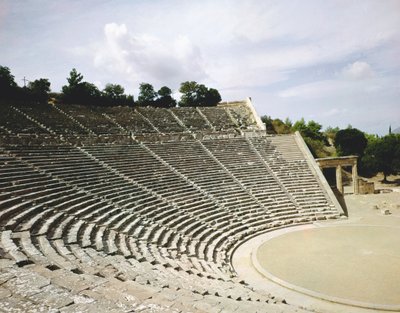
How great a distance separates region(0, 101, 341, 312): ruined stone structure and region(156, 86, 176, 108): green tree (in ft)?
22.8

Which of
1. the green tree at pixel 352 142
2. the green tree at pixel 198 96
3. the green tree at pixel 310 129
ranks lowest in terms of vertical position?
the green tree at pixel 352 142

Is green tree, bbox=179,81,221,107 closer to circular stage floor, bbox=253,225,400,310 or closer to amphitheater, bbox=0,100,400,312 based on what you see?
amphitheater, bbox=0,100,400,312

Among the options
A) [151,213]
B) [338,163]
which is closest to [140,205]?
[151,213]

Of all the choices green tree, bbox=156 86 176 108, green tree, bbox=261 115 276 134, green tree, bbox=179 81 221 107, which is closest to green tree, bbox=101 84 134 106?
green tree, bbox=156 86 176 108

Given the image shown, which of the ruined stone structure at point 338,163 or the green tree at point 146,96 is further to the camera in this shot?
the green tree at point 146,96

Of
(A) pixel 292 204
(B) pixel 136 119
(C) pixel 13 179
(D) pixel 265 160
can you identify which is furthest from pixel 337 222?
(B) pixel 136 119

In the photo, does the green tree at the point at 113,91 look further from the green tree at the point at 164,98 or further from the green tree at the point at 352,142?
the green tree at the point at 352,142

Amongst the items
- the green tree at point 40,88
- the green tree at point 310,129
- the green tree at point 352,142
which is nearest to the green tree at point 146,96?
the green tree at point 40,88

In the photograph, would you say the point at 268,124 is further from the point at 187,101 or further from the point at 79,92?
the point at 79,92

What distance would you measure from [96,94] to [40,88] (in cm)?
591

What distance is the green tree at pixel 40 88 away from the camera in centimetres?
3412

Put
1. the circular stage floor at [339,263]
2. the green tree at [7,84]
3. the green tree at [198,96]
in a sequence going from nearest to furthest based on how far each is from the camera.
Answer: the circular stage floor at [339,263] → the green tree at [7,84] → the green tree at [198,96]

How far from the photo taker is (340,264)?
12.8m

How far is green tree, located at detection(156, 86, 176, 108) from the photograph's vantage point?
A: 136ft
